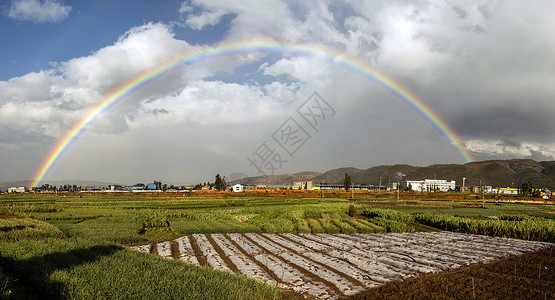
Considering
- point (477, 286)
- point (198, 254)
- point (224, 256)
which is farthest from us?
point (198, 254)

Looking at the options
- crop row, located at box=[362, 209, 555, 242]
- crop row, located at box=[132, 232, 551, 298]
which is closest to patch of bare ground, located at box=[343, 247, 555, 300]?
crop row, located at box=[132, 232, 551, 298]

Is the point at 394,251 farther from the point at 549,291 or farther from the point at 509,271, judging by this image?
the point at 549,291

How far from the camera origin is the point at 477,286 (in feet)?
37.0

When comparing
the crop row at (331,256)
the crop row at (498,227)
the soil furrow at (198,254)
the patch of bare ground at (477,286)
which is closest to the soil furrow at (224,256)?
the crop row at (331,256)

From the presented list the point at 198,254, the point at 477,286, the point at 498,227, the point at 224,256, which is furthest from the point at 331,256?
the point at 498,227

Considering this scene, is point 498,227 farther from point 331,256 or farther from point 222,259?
point 222,259

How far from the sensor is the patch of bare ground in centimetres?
1034

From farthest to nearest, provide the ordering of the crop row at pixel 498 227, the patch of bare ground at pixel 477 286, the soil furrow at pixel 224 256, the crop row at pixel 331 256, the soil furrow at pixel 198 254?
the crop row at pixel 498 227, the soil furrow at pixel 198 254, the soil furrow at pixel 224 256, the crop row at pixel 331 256, the patch of bare ground at pixel 477 286

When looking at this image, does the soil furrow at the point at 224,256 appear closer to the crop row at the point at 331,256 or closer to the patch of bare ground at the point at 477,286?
the crop row at the point at 331,256

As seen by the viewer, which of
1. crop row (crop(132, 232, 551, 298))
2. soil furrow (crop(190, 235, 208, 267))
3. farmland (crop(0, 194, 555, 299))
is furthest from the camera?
soil furrow (crop(190, 235, 208, 267))

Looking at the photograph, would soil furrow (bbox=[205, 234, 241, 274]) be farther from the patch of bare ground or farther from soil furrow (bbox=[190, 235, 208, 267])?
the patch of bare ground

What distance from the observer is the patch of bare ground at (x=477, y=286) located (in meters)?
10.3

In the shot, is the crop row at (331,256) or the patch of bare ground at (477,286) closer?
the patch of bare ground at (477,286)

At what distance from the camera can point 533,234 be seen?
25.3 m
